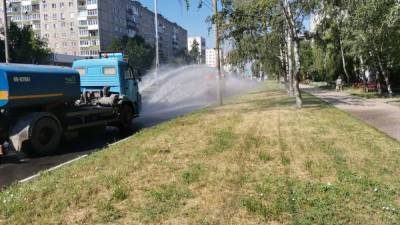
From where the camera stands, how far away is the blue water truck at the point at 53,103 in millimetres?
11336

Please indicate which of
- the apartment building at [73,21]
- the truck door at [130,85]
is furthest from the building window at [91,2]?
the truck door at [130,85]

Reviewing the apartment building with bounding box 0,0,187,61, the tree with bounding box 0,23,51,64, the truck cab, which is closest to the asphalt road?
the truck cab

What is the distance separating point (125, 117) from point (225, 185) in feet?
33.6

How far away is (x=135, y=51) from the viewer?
366 ft

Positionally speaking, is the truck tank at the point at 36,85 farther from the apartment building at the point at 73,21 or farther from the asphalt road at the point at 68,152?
the apartment building at the point at 73,21

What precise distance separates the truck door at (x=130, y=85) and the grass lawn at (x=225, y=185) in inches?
219

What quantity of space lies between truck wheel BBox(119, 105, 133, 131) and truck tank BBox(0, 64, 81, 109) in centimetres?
317

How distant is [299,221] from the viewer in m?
5.65

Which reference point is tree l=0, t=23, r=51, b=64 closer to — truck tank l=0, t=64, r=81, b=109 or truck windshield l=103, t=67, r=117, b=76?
truck windshield l=103, t=67, r=117, b=76

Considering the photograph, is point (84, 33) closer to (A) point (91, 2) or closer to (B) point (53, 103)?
(A) point (91, 2)

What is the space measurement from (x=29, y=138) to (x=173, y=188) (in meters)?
5.70

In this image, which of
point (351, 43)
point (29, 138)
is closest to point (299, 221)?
point (29, 138)

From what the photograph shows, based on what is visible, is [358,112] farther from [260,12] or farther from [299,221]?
[299,221]

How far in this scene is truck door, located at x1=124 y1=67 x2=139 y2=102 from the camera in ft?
57.6
